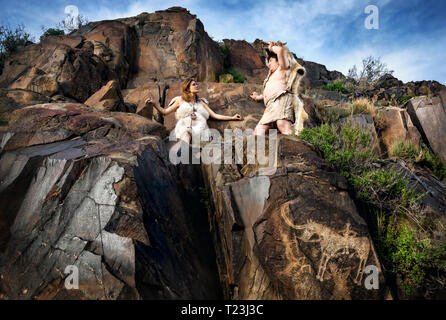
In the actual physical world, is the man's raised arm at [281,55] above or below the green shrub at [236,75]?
below

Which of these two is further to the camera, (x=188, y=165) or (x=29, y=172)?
(x=188, y=165)

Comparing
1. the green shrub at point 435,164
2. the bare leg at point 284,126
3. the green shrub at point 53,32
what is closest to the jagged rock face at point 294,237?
the bare leg at point 284,126

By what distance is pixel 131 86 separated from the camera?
9.80 m

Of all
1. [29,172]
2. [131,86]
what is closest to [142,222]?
[29,172]

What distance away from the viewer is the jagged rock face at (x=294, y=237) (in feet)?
8.57

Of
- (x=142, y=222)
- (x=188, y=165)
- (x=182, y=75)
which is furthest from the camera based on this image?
(x=182, y=75)

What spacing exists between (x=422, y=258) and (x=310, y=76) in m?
14.0

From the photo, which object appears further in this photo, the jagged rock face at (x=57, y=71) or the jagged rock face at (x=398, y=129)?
the jagged rock face at (x=57, y=71)

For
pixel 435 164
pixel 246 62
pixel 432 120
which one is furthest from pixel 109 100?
pixel 432 120

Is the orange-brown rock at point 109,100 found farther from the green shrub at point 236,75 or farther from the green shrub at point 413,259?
the green shrub at point 413,259

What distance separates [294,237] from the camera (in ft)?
9.07

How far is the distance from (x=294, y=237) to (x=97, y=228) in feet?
6.53
